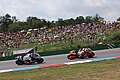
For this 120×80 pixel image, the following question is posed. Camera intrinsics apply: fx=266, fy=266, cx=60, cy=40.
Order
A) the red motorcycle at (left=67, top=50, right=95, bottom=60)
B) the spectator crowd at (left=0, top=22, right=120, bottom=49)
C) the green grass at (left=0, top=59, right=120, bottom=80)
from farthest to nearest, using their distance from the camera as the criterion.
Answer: the spectator crowd at (left=0, top=22, right=120, bottom=49)
the red motorcycle at (left=67, top=50, right=95, bottom=60)
the green grass at (left=0, top=59, right=120, bottom=80)

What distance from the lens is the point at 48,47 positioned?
33.1 m

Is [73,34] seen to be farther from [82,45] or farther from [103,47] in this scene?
[103,47]

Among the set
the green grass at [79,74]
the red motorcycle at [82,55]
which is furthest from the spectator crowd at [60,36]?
the green grass at [79,74]

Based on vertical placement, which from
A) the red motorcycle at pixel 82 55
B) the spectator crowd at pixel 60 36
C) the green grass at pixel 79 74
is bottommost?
the green grass at pixel 79 74

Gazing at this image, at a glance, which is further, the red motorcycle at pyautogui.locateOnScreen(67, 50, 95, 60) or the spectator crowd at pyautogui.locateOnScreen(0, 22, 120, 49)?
the spectator crowd at pyautogui.locateOnScreen(0, 22, 120, 49)

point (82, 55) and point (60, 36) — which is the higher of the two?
point (60, 36)

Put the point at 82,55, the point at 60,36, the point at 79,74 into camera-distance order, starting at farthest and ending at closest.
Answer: the point at 60,36 → the point at 82,55 → the point at 79,74

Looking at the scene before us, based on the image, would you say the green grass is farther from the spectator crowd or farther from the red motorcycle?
the spectator crowd

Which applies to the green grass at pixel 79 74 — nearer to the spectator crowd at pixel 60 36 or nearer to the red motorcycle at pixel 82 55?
the red motorcycle at pixel 82 55

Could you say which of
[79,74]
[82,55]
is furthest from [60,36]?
[79,74]

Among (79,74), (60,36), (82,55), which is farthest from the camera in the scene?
(60,36)

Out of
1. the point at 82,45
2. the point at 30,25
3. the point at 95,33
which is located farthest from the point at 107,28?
the point at 30,25

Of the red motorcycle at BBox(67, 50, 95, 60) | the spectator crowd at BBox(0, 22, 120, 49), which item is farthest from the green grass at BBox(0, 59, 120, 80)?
the spectator crowd at BBox(0, 22, 120, 49)

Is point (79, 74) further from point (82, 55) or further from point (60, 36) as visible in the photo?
point (60, 36)
